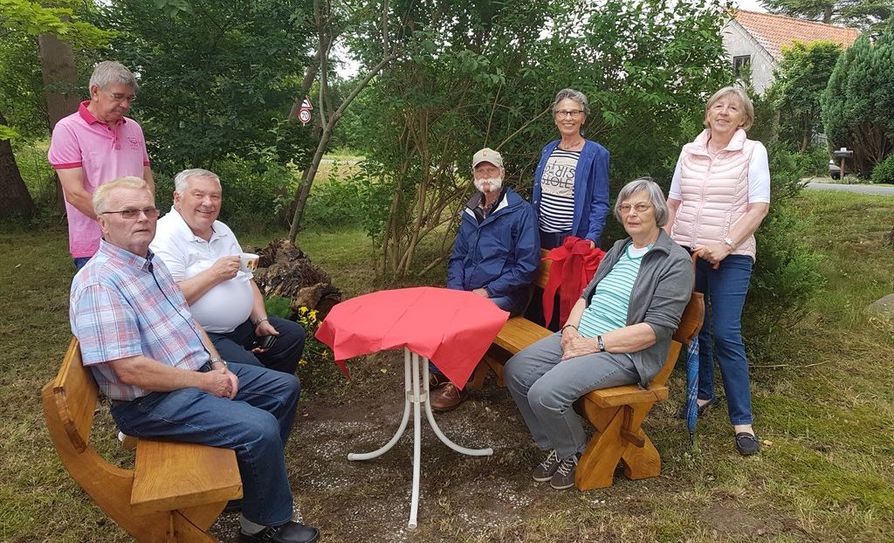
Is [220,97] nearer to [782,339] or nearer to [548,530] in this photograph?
[548,530]

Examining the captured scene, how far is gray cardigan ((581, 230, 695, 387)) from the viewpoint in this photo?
2719mm

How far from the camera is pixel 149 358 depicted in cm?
218

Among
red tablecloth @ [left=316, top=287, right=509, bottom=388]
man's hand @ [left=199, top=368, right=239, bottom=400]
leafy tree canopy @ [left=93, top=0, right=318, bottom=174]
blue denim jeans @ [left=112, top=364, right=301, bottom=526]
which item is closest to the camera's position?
blue denim jeans @ [left=112, top=364, right=301, bottom=526]

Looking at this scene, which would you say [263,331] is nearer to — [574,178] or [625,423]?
[625,423]

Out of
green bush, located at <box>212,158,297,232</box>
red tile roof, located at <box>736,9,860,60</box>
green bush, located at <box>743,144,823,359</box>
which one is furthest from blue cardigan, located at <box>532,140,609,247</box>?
red tile roof, located at <box>736,9,860,60</box>

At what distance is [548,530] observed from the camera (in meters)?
2.54

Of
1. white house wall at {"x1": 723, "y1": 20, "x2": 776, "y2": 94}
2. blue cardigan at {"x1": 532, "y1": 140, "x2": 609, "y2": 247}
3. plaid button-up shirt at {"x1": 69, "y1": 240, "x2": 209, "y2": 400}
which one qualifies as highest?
white house wall at {"x1": 723, "y1": 20, "x2": 776, "y2": 94}

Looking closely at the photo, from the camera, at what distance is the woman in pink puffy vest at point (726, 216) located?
3.03 meters

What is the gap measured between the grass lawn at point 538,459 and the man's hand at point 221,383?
67cm

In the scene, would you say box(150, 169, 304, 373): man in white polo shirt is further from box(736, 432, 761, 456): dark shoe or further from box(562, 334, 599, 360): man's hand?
box(736, 432, 761, 456): dark shoe

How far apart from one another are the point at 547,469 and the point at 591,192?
1746 mm

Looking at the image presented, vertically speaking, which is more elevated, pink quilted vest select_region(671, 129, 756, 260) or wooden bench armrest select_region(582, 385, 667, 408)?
pink quilted vest select_region(671, 129, 756, 260)

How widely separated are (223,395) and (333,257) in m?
5.63

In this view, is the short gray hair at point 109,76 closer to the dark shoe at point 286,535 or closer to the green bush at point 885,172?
the dark shoe at point 286,535
